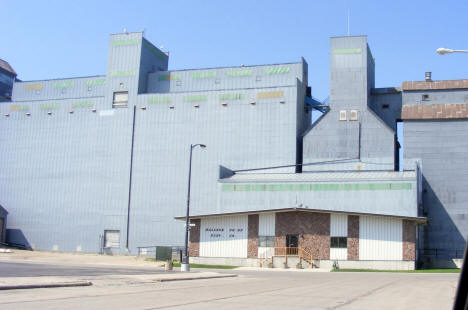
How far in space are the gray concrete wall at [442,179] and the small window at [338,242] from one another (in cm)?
1840

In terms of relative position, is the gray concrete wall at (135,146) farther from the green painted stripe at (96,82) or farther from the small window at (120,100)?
the small window at (120,100)

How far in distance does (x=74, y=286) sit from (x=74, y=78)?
68370 mm

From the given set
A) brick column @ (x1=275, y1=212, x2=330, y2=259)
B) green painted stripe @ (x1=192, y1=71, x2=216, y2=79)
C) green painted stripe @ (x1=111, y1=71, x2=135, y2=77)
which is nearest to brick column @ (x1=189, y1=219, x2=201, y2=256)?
brick column @ (x1=275, y1=212, x2=330, y2=259)

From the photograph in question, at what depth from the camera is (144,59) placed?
78.8 metres

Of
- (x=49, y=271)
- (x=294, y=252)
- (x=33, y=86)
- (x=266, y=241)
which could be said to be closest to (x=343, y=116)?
(x=266, y=241)

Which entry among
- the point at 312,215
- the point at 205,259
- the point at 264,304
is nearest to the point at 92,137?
the point at 205,259

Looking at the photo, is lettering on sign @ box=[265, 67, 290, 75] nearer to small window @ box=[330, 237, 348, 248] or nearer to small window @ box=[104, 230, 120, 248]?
small window @ box=[104, 230, 120, 248]

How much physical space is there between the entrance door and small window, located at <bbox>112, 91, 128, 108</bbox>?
36797 millimetres

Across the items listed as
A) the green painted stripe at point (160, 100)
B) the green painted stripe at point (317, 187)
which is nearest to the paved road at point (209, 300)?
the green painted stripe at point (317, 187)

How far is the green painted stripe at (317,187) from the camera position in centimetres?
5832

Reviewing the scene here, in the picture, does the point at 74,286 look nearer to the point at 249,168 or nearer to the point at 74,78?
the point at 249,168

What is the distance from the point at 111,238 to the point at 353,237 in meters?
37.4

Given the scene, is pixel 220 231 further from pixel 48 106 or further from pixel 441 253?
pixel 48 106

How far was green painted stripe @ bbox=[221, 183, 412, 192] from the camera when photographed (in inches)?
2296
